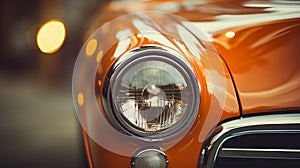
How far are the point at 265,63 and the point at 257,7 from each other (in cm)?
16

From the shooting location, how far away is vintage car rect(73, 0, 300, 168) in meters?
1.17

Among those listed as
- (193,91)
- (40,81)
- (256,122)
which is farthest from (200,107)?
(40,81)

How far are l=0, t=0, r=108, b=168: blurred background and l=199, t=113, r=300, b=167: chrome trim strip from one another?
0.33 meters

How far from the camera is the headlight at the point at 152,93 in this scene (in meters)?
1.16

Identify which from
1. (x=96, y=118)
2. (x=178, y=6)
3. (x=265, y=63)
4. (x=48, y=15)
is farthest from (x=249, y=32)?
(x=48, y=15)

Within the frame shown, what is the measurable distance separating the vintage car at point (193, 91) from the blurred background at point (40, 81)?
6 centimetres

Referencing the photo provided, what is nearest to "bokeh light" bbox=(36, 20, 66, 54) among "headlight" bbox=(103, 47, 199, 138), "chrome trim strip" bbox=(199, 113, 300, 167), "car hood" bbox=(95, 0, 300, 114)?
"headlight" bbox=(103, 47, 199, 138)

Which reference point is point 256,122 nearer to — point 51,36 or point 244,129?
point 244,129

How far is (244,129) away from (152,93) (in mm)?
251

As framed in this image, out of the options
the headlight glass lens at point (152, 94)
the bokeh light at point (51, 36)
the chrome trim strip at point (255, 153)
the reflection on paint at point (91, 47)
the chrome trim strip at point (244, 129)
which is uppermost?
the bokeh light at point (51, 36)

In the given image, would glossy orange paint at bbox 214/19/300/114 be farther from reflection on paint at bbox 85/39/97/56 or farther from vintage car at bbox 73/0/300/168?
reflection on paint at bbox 85/39/97/56

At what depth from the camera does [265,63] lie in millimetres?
1210

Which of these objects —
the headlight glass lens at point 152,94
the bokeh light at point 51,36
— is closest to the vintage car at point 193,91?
the headlight glass lens at point 152,94

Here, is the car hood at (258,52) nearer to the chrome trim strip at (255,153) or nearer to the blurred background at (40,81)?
the chrome trim strip at (255,153)
